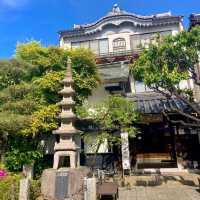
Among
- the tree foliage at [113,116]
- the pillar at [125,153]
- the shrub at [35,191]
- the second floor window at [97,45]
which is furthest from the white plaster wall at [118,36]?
the shrub at [35,191]

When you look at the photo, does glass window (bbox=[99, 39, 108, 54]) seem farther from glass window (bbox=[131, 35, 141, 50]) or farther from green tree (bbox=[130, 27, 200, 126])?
green tree (bbox=[130, 27, 200, 126])

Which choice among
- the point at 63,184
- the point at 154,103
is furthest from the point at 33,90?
the point at 154,103

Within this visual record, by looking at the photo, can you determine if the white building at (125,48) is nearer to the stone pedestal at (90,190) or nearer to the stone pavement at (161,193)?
the stone pavement at (161,193)

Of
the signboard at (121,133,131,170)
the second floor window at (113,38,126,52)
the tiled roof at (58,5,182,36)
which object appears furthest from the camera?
the second floor window at (113,38,126,52)

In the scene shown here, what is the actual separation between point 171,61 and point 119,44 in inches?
473

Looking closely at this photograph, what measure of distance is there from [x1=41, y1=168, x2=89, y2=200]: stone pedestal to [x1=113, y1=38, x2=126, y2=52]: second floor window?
15.3 metres

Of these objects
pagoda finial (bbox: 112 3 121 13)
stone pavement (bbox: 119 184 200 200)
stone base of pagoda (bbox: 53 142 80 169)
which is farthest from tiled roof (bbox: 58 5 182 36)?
stone pavement (bbox: 119 184 200 200)

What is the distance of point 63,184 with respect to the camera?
1142 cm

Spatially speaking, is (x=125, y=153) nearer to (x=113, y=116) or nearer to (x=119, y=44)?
(x=113, y=116)

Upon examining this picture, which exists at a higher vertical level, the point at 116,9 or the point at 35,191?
the point at 116,9

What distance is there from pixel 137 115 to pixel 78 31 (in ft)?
44.2

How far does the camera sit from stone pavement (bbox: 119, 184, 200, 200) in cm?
1109

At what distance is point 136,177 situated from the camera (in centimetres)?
1597

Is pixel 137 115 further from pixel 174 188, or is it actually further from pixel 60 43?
pixel 60 43
